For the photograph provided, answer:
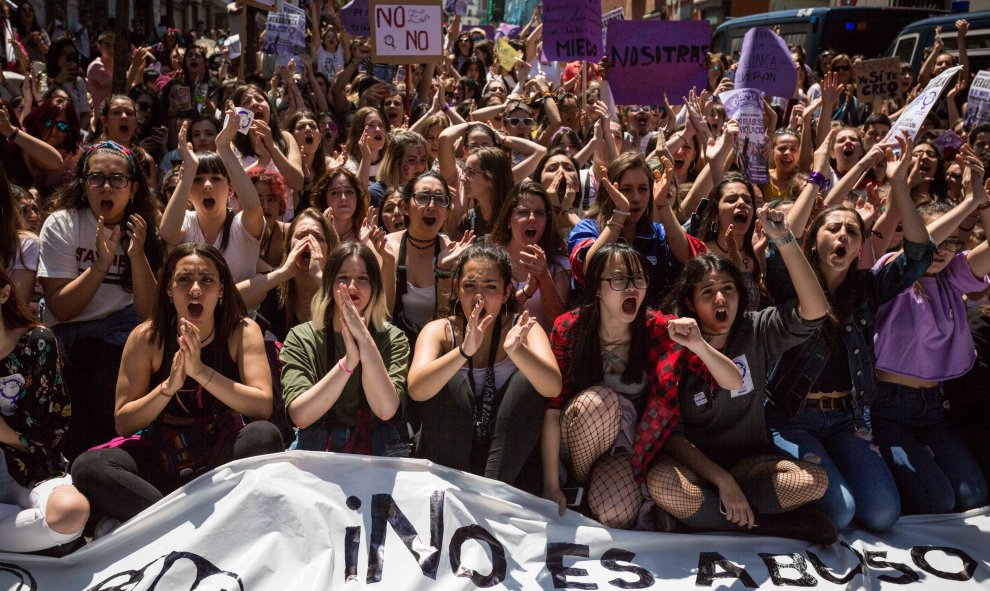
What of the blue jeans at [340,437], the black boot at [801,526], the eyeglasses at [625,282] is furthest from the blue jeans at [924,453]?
the blue jeans at [340,437]

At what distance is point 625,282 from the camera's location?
3.92 metres

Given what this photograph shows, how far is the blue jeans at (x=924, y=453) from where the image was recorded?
4172mm

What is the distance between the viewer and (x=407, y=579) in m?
3.42

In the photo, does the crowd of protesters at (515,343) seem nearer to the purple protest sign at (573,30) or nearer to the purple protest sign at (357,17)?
the purple protest sign at (573,30)

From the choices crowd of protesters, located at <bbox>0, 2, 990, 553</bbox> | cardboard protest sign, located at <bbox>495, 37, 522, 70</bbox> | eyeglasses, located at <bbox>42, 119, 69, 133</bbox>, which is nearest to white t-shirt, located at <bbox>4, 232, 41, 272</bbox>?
crowd of protesters, located at <bbox>0, 2, 990, 553</bbox>

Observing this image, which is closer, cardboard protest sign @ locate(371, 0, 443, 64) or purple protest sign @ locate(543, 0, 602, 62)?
cardboard protest sign @ locate(371, 0, 443, 64)

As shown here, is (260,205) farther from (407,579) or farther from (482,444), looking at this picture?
(407,579)

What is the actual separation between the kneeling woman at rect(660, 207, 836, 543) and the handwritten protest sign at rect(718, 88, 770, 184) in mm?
2658

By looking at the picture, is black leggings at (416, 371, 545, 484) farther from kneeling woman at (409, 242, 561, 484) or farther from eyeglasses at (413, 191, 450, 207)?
eyeglasses at (413, 191, 450, 207)

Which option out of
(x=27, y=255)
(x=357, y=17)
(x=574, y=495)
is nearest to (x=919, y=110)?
(x=574, y=495)

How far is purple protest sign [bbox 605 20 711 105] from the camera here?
766 centimetres

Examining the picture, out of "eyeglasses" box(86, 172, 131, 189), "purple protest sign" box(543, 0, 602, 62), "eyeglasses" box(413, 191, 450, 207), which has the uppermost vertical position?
"purple protest sign" box(543, 0, 602, 62)

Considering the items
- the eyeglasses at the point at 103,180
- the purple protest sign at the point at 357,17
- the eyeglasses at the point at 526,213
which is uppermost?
the purple protest sign at the point at 357,17

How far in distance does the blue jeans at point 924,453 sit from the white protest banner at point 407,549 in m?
0.28
